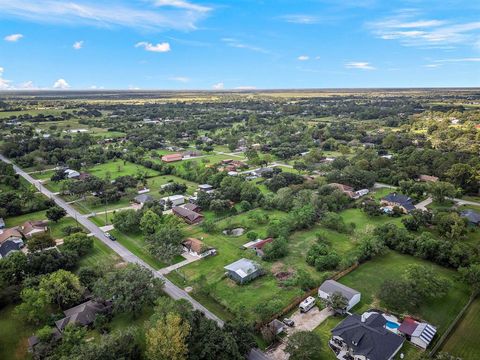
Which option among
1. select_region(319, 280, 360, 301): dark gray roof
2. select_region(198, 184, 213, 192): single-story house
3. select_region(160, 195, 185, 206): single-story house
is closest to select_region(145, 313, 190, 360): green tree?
select_region(319, 280, 360, 301): dark gray roof

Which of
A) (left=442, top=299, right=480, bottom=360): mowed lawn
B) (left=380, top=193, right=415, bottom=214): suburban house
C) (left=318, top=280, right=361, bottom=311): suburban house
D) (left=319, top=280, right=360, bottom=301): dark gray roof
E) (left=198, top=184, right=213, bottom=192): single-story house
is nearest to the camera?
(left=442, top=299, right=480, bottom=360): mowed lawn

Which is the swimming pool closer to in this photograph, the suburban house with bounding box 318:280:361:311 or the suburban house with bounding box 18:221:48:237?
the suburban house with bounding box 318:280:361:311

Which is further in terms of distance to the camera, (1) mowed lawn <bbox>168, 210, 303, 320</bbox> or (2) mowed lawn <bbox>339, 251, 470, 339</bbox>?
(1) mowed lawn <bbox>168, 210, 303, 320</bbox>

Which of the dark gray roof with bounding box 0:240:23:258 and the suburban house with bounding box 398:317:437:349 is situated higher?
the dark gray roof with bounding box 0:240:23:258

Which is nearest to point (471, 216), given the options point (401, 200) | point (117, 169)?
point (401, 200)

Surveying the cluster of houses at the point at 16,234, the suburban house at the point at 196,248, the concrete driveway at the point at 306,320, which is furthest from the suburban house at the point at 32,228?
the concrete driveway at the point at 306,320

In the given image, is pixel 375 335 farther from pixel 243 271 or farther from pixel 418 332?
pixel 243 271
